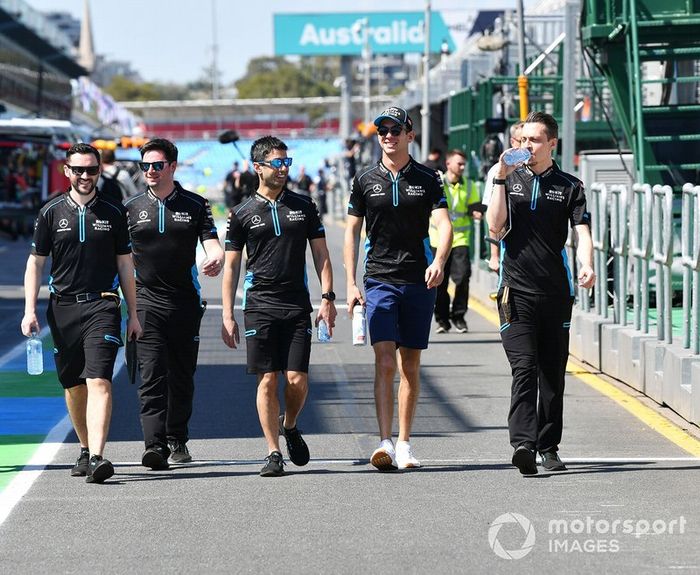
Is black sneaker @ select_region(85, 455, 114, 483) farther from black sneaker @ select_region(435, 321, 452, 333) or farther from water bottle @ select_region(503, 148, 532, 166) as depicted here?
black sneaker @ select_region(435, 321, 452, 333)

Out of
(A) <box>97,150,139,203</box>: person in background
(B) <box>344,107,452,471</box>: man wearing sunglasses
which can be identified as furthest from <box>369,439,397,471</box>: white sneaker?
(A) <box>97,150,139,203</box>: person in background

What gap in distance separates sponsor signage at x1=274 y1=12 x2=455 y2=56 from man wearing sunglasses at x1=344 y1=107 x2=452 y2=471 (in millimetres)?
99583

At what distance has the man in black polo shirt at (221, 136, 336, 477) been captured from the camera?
9086mm

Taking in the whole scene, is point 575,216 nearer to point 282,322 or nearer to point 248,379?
point 282,322

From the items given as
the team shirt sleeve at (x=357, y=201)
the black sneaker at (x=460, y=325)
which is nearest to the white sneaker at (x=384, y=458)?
the team shirt sleeve at (x=357, y=201)

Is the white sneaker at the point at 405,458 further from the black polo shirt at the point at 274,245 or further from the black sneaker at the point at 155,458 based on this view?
the black sneaker at the point at 155,458

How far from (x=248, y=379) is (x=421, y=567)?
680cm

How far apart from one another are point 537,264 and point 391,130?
1127mm

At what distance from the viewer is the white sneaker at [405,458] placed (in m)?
9.18

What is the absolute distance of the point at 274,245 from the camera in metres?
9.09

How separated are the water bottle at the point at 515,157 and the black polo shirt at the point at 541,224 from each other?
0.33 metres

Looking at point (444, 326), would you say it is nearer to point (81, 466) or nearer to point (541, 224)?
point (541, 224)

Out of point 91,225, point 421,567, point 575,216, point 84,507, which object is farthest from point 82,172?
point 421,567

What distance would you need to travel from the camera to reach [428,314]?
9336mm
